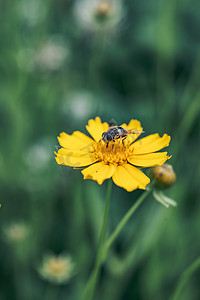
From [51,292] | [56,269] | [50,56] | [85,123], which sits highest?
[50,56]

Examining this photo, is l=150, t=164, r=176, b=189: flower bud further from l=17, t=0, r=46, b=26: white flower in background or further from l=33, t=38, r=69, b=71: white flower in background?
l=17, t=0, r=46, b=26: white flower in background

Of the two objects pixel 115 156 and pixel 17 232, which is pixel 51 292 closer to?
pixel 17 232

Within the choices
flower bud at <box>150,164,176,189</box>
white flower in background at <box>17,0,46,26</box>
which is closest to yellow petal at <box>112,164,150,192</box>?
flower bud at <box>150,164,176,189</box>

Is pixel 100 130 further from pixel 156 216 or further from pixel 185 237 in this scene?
pixel 185 237

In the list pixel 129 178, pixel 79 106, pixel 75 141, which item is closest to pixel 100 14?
pixel 79 106

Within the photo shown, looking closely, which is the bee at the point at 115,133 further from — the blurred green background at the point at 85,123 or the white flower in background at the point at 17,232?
the white flower in background at the point at 17,232

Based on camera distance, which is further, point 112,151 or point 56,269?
point 56,269

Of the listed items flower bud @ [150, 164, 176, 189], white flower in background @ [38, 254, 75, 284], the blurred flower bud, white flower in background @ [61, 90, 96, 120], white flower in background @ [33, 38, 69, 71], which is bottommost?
white flower in background @ [38, 254, 75, 284]
